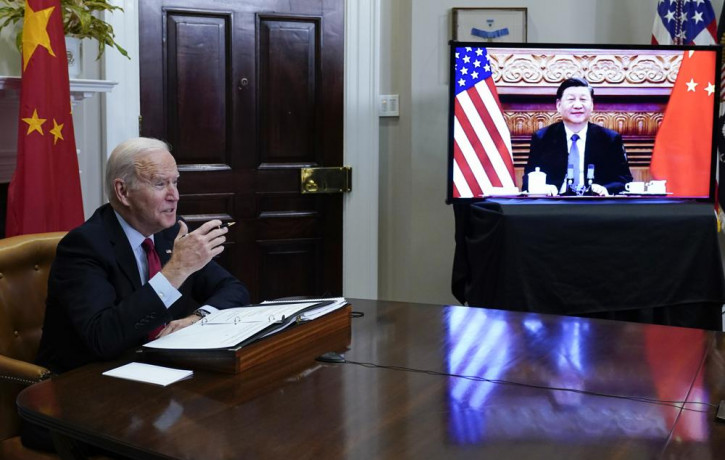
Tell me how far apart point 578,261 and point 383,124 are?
131 centimetres

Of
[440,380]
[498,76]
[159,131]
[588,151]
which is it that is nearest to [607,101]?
[588,151]

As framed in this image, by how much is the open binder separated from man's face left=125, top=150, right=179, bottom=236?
0.28m

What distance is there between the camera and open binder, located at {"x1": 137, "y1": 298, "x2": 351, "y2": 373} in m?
1.72

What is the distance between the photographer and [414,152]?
4.34 meters

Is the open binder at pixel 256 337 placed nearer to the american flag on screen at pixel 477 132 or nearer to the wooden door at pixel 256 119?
the american flag on screen at pixel 477 132

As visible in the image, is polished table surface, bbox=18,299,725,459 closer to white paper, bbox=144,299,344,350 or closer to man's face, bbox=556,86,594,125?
white paper, bbox=144,299,344,350

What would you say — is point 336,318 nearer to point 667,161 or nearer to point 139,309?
point 139,309

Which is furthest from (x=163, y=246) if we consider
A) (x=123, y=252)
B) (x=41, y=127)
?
(x=41, y=127)

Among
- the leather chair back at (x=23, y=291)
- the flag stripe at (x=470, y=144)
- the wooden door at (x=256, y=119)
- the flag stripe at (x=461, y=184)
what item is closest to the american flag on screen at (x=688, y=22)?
the flag stripe at (x=470, y=144)

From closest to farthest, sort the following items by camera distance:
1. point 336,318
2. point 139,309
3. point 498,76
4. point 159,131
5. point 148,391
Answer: point 148,391, point 139,309, point 336,318, point 498,76, point 159,131

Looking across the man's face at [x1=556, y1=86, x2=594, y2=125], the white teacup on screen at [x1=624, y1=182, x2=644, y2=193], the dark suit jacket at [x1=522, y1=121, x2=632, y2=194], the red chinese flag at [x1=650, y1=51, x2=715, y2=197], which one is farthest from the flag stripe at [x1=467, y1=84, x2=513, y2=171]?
the red chinese flag at [x1=650, y1=51, x2=715, y2=197]

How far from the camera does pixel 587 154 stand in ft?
12.5

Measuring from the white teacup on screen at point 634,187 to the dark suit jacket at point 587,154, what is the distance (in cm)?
4

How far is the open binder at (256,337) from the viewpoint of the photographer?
1.72 metres
